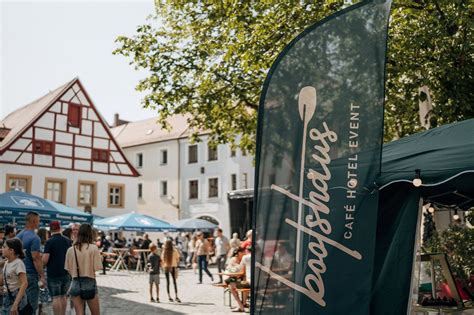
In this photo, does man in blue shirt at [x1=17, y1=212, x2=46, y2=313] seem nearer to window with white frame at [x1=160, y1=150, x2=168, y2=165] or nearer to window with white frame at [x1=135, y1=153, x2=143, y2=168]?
window with white frame at [x1=160, y1=150, x2=168, y2=165]

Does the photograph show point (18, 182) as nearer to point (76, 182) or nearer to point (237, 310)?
point (76, 182)

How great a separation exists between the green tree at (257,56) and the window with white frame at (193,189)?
31208 mm

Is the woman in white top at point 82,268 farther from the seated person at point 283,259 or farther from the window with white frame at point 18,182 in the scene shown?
the window with white frame at point 18,182

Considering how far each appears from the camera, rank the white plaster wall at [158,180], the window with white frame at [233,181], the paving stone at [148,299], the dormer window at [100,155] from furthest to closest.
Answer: the white plaster wall at [158,180], the window with white frame at [233,181], the dormer window at [100,155], the paving stone at [148,299]

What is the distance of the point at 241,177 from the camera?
148 ft

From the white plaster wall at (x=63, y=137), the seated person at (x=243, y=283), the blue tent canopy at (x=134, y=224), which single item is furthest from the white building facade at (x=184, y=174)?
the seated person at (x=243, y=283)

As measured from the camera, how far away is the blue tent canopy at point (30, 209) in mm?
16484

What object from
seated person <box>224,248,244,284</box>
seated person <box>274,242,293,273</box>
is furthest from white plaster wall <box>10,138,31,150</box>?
seated person <box>274,242,293,273</box>

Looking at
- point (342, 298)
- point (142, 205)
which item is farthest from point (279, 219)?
point (142, 205)

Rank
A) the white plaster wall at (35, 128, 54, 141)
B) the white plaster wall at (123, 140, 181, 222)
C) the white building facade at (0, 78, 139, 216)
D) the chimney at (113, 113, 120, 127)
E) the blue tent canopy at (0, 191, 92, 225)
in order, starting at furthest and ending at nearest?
the chimney at (113, 113, 120, 127) → the white plaster wall at (123, 140, 181, 222) → the white plaster wall at (35, 128, 54, 141) → the white building facade at (0, 78, 139, 216) → the blue tent canopy at (0, 191, 92, 225)

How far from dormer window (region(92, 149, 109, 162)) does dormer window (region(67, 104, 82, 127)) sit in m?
2.27

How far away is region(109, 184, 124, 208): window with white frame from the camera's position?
43.3 m

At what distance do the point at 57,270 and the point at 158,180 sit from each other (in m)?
42.0

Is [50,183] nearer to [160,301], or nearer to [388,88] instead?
[160,301]
